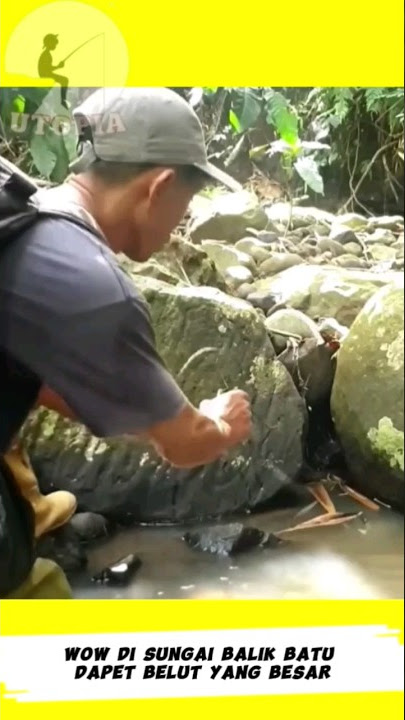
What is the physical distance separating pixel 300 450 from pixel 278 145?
1.37 feet

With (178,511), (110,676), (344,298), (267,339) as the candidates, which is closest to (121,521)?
(178,511)

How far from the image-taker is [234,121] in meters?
0.99

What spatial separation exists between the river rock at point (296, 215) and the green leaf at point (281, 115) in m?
0.09

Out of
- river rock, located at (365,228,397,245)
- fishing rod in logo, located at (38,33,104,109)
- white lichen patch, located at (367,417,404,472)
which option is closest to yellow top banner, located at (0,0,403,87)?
fishing rod in logo, located at (38,33,104,109)

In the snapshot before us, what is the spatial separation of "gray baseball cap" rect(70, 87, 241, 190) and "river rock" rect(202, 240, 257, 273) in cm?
12

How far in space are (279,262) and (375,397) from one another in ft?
0.75

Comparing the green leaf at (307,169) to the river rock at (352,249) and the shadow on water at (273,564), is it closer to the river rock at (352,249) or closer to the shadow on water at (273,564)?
the river rock at (352,249)

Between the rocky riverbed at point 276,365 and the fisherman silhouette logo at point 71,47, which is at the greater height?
the fisherman silhouette logo at point 71,47

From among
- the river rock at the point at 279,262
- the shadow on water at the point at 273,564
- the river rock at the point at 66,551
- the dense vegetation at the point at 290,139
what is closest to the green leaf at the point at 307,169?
the dense vegetation at the point at 290,139

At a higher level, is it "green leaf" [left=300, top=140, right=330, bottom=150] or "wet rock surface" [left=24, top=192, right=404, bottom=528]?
"green leaf" [left=300, top=140, right=330, bottom=150]

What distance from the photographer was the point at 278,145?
3.30ft

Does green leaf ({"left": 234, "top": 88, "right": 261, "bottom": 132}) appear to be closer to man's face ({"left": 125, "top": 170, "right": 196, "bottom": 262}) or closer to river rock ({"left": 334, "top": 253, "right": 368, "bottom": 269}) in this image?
man's face ({"left": 125, "top": 170, "right": 196, "bottom": 262})

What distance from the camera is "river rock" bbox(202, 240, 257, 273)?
101 cm

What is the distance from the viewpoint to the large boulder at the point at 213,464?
1.01 metres
